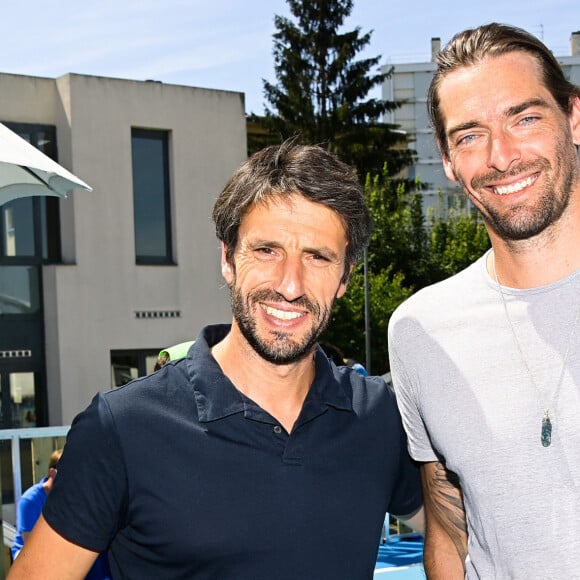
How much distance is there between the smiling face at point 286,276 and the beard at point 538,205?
0.45 metres

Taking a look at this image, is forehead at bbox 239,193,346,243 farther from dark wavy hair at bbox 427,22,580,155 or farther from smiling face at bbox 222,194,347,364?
dark wavy hair at bbox 427,22,580,155

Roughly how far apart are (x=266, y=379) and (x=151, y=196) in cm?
1689

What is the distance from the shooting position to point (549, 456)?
90.7 inches

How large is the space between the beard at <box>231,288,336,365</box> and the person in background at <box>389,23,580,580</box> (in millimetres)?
380

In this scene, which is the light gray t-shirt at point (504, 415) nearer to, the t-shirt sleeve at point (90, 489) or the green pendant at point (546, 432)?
the green pendant at point (546, 432)

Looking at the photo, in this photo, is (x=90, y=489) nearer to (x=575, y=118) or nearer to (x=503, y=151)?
(x=503, y=151)

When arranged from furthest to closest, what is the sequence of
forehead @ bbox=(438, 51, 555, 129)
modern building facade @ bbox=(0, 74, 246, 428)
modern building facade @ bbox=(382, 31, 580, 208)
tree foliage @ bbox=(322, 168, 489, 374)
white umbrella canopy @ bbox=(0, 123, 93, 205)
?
modern building facade @ bbox=(382, 31, 580, 208) < tree foliage @ bbox=(322, 168, 489, 374) < modern building facade @ bbox=(0, 74, 246, 428) < white umbrella canopy @ bbox=(0, 123, 93, 205) < forehead @ bbox=(438, 51, 555, 129)

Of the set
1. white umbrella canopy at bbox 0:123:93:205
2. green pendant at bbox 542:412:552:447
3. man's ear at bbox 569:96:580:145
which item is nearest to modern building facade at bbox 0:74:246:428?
white umbrella canopy at bbox 0:123:93:205

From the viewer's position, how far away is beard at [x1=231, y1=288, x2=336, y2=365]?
2.43 metres

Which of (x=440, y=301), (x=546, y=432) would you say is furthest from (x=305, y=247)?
(x=546, y=432)

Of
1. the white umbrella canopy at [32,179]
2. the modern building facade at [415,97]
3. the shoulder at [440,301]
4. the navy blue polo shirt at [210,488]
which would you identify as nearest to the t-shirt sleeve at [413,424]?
the shoulder at [440,301]

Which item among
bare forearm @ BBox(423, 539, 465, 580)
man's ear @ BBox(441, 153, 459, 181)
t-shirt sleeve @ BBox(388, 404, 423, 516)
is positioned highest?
man's ear @ BBox(441, 153, 459, 181)

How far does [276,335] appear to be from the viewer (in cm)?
244

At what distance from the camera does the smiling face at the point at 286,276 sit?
2441 mm
